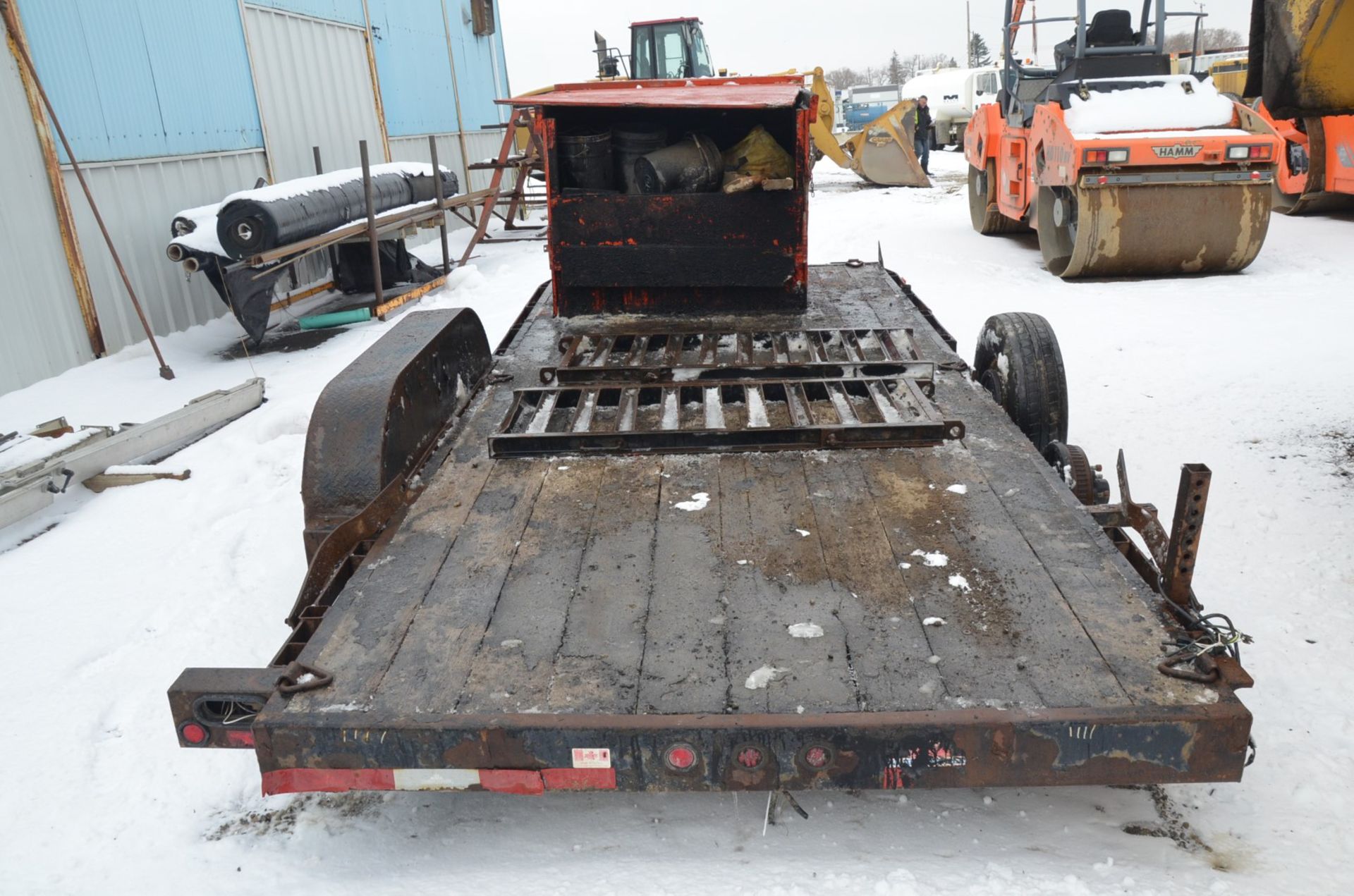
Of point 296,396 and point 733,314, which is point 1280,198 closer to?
point 733,314

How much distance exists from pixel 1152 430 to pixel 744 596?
3.77 m

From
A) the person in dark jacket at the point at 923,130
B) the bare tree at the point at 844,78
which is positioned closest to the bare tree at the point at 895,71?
the bare tree at the point at 844,78

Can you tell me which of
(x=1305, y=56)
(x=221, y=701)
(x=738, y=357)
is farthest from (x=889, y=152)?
(x=221, y=701)

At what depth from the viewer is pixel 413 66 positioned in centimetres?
1472

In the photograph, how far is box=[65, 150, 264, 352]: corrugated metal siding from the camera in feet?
25.6

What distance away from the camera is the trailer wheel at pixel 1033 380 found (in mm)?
4207

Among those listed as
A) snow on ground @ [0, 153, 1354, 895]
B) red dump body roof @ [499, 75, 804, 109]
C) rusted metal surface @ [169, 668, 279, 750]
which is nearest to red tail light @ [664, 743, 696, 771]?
snow on ground @ [0, 153, 1354, 895]

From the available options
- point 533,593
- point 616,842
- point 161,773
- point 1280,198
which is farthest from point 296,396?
point 1280,198

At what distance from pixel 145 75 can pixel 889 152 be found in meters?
13.2

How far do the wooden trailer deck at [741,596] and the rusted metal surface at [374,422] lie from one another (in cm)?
19

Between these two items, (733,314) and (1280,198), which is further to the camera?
(1280,198)

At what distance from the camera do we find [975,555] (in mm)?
2809

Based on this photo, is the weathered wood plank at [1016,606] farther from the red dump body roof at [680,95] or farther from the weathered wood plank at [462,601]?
the red dump body roof at [680,95]

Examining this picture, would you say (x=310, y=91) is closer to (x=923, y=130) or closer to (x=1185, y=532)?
(x=1185, y=532)
